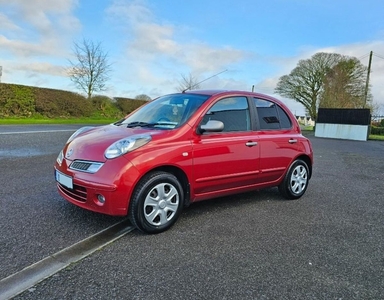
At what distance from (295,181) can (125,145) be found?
2978 mm

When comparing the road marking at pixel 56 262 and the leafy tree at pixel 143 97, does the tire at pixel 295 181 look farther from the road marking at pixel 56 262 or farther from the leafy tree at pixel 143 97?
the leafy tree at pixel 143 97

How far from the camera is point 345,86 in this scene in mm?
30781

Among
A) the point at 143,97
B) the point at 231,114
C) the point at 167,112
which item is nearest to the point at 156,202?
the point at 167,112

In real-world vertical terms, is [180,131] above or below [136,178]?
above

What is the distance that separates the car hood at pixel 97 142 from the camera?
3205mm

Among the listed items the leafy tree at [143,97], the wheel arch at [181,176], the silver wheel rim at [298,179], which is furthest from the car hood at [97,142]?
the leafy tree at [143,97]

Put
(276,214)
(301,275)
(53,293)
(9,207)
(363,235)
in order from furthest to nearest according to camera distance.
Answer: (276,214) → (9,207) → (363,235) → (301,275) → (53,293)

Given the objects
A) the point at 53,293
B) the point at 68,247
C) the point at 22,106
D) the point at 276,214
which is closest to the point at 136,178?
the point at 68,247

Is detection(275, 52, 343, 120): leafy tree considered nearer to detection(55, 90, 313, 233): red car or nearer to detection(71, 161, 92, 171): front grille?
detection(55, 90, 313, 233): red car

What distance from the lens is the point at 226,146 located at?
151 inches

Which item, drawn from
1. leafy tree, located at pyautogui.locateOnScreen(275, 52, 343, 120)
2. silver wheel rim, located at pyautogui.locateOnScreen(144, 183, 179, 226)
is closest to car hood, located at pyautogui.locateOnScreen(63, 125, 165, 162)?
silver wheel rim, located at pyautogui.locateOnScreen(144, 183, 179, 226)

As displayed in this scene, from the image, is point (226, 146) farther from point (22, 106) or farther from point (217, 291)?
point (22, 106)

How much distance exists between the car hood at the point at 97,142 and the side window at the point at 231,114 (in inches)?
30.9

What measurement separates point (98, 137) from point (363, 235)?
3297 millimetres
